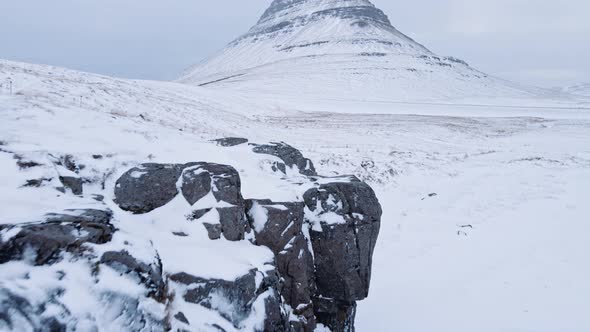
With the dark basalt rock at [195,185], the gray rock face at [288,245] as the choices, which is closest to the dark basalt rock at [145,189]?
the dark basalt rock at [195,185]

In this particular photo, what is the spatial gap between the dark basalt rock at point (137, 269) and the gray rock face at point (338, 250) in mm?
3422

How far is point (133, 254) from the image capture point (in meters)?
4.10

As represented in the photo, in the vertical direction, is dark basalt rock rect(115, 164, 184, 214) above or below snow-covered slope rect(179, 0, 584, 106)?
below

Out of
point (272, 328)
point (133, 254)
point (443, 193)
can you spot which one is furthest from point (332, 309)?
point (443, 193)

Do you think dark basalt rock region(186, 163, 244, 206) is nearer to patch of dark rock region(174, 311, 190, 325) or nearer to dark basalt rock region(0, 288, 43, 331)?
patch of dark rock region(174, 311, 190, 325)

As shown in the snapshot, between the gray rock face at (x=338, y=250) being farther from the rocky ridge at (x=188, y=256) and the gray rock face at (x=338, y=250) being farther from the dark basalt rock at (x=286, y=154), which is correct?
the dark basalt rock at (x=286, y=154)

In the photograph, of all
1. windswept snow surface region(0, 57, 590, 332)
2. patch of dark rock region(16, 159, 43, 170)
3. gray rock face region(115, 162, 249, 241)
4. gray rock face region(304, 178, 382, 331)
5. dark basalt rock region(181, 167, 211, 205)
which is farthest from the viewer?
windswept snow surface region(0, 57, 590, 332)

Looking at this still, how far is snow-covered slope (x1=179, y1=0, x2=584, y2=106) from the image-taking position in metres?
81.1

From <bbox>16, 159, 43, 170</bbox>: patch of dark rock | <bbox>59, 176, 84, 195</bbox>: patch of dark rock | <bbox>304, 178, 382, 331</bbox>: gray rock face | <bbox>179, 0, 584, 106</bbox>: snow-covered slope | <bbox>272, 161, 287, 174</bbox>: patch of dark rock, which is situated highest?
<bbox>179, 0, 584, 106</bbox>: snow-covered slope

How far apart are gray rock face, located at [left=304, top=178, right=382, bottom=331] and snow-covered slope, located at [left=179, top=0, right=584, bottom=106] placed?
5719cm

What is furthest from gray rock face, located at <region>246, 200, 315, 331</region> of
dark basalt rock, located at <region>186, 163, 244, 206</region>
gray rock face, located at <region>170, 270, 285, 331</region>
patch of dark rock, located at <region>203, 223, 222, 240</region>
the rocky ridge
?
gray rock face, located at <region>170, 270, 285, 331</region>

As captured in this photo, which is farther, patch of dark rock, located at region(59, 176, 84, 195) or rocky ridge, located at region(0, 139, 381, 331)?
patch of dark rock, located at region(59, 176, 84, 195)

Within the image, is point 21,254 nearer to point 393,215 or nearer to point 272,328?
point 272,328

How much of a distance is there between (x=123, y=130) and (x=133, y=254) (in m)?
8.18
